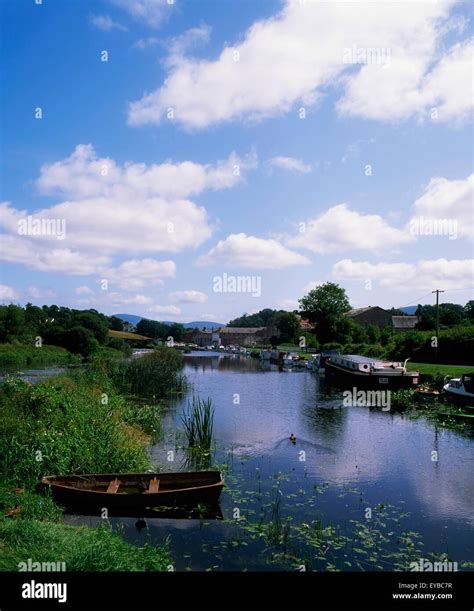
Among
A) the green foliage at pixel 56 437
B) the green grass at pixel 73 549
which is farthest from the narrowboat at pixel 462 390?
the green grass at pixel 73 549

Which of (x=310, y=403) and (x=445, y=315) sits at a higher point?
(x=445, y=315)

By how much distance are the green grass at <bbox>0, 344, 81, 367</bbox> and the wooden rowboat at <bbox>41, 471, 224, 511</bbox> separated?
52.8 meters

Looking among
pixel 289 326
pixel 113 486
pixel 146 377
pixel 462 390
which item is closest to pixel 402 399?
pixel 462 390

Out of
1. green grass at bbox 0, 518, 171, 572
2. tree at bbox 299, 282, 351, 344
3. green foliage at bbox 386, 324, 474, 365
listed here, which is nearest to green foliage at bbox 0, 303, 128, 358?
tree at bbox 299, 282, 351, 344

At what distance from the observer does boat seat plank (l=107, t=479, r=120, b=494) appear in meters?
12.7

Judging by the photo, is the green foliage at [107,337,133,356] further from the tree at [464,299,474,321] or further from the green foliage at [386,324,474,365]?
the tree at [464,299,474,321]

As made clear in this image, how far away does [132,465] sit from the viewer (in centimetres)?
1512

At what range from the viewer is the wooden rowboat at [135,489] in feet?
Answer: 40.1

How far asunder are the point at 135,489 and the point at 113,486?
2.13 ft

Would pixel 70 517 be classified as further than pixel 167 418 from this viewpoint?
No

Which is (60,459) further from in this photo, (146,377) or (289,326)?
(289,326)
